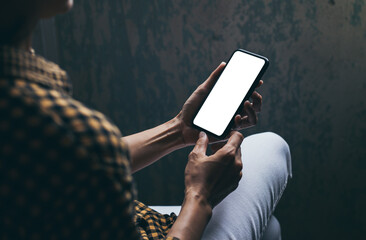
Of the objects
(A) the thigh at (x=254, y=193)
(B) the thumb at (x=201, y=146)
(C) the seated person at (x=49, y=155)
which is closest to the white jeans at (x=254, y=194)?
(A) the thigh at (x=254, y=193)

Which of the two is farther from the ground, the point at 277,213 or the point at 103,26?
the point at 103,26

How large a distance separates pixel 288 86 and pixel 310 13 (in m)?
0.23

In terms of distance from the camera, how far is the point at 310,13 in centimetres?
110

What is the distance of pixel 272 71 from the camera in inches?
45.4

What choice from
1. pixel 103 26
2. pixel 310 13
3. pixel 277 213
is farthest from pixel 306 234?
pixel 103 26

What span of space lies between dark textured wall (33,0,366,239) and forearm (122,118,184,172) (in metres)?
0.37

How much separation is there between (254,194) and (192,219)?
0.19 metres

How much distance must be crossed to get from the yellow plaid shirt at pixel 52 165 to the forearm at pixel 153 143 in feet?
1.52

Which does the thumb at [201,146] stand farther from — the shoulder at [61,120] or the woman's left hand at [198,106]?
the shoulder at [61,120]

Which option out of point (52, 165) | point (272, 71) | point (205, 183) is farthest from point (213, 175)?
point (272, 71)

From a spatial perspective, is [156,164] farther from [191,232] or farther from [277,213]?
[191,232]

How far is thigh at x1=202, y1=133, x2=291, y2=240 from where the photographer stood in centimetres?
61

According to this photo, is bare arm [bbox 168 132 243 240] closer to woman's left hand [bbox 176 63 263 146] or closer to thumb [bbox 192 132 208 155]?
thumb [bbox 192 132 208 155]

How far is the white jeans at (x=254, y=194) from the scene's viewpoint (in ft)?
2.00
